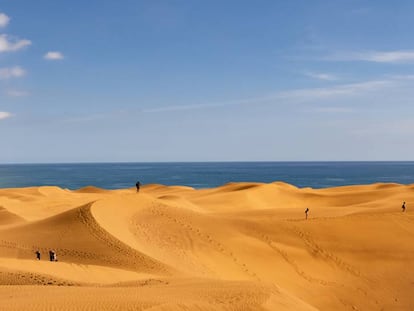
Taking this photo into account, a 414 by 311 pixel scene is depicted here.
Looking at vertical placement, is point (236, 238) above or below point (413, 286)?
above

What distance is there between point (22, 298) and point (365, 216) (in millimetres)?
20910

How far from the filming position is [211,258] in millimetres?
20828

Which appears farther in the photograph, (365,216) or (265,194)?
(265,194)

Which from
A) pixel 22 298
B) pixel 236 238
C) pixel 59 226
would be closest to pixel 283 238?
pixel 236 238

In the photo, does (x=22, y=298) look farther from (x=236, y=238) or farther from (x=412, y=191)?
(x=412, y=191)

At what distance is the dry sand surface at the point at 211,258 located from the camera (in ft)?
37.0

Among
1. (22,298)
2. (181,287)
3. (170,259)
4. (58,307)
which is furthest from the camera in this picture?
(170,259)

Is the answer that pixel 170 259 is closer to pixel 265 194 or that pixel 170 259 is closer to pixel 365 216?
pixel 365 216

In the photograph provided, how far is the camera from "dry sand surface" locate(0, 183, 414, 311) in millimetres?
11276

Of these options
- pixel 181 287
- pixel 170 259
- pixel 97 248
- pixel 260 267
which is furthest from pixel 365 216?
pixel 181 287

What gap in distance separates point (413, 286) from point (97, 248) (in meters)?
13.2

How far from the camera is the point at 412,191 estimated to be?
147 ft

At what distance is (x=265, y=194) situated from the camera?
48.1 m

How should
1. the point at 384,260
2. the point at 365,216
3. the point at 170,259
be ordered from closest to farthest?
the point at 170,259 → the point at 384,260 → the point at 365,216
